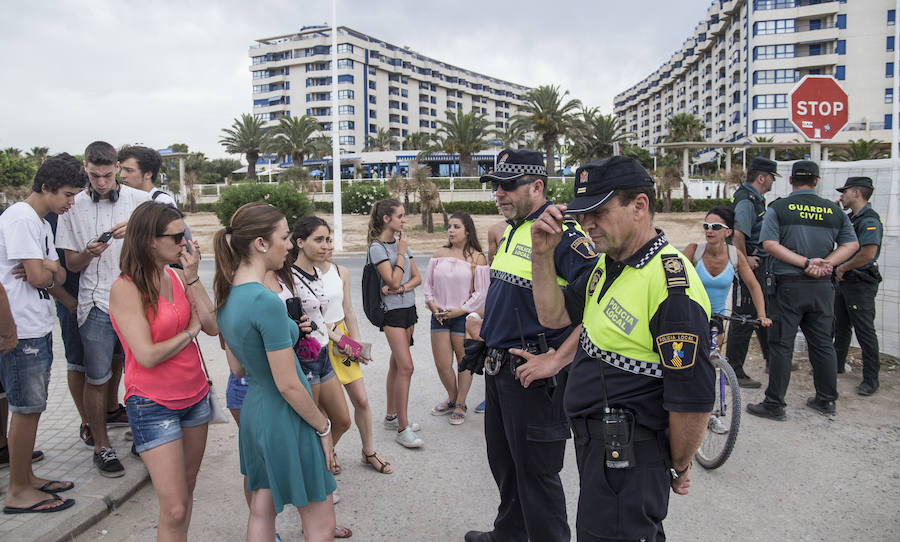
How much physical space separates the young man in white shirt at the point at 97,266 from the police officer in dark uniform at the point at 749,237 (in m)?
5.55

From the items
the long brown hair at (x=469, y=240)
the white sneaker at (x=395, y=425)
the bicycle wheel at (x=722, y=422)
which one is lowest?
the white sneaker at (x=395, y=425)

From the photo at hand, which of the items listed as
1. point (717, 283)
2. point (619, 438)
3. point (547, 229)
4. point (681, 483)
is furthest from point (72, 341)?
point (717, 283)

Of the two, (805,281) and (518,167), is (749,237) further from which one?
(518,167)

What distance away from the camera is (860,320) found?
5867 mm

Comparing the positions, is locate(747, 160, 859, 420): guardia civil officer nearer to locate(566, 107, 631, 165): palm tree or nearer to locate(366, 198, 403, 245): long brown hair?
locate(366, 198, 403, 245): long brown hair

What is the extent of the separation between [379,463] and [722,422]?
8.27 ft

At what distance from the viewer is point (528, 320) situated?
9.56 ft

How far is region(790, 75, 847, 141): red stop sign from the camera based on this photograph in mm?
6520

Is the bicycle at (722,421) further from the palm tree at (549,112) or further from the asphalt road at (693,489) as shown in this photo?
the palm tree at (549,112)

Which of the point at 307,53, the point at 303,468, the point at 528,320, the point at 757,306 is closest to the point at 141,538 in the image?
the point at 303,468

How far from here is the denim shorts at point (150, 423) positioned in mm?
2715

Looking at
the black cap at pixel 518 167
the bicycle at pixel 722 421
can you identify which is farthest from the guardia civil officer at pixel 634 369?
the bicycle at pixel 722 421

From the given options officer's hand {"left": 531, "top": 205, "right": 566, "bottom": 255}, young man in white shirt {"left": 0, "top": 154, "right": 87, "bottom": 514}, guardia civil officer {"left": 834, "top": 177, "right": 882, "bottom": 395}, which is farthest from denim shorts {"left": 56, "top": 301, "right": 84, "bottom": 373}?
guardia civil officer {"left": 834, "top": 177, "right": 882, "bottom": 395}

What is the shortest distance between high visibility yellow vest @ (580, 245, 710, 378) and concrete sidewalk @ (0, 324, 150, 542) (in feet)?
10.4
